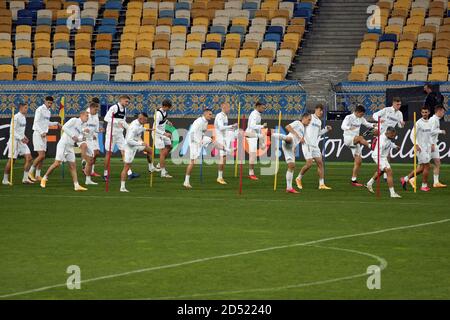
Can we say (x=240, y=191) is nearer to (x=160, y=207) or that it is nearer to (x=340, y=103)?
(x=160, y=207)

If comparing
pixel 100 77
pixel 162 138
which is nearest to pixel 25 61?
pixel 100 77

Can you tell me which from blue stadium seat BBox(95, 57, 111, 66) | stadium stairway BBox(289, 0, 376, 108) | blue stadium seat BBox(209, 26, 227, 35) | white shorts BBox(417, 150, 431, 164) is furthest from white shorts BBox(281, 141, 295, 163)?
blue stadium seat BBox(95, 57, 111, 66)

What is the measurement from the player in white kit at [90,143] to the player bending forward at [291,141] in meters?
5.27

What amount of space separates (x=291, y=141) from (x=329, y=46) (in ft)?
63.8

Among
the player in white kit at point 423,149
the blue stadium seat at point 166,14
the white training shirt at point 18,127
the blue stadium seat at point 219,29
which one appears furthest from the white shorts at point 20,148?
the blue stadium seat at point 166,14

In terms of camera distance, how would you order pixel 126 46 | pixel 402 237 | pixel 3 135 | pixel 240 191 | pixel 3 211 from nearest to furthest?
pixel 402 237 → pixel 3 211 → pixel 240 191 → pixel 3 135 → pixel 126 46

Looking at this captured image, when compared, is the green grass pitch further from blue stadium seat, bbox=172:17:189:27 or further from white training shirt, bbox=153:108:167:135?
blue stadium seat, bbox=172:17:189:27

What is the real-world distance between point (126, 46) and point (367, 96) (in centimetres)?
1236

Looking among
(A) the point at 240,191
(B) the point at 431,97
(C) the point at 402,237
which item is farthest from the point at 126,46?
(C) the point at 402,237

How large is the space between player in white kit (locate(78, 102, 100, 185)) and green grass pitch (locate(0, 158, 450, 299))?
1.88m

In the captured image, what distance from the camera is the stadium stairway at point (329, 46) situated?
4222cm

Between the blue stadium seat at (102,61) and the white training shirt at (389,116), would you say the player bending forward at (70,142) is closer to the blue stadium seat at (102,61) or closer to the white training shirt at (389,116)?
the white training shirt at (389,116)

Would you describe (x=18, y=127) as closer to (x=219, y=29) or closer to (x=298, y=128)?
(x=298, y=128)
